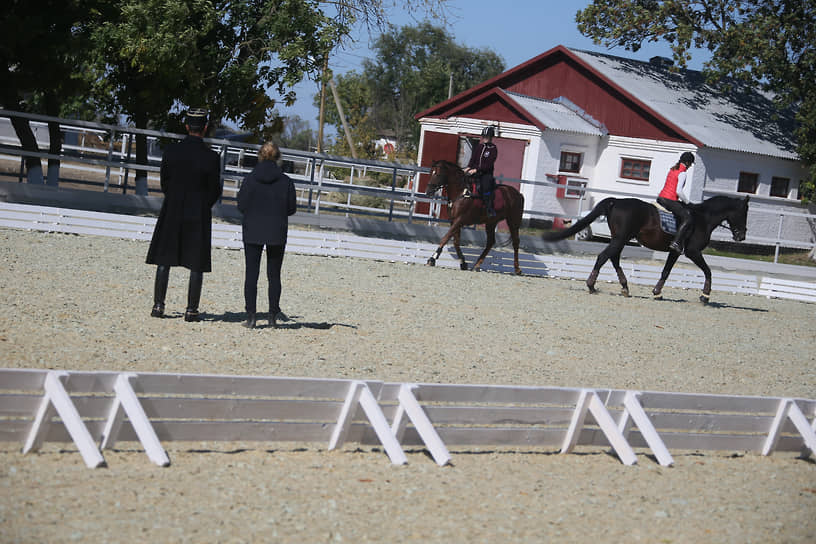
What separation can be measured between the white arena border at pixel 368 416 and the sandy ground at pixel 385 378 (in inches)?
4.6

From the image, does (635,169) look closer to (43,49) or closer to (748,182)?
(748,182)

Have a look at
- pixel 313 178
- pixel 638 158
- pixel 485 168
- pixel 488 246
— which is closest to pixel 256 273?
pixel 485 168

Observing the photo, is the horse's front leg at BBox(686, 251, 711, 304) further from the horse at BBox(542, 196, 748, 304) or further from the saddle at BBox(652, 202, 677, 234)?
the saddle at BBox(652, 202, 677, 234)

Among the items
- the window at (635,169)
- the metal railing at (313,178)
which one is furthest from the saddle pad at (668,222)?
the window at (635,169)

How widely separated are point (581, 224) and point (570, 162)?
15883 millimetres

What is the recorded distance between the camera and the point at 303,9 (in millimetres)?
18797

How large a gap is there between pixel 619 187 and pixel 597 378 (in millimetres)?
22471

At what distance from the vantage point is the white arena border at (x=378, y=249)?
1565cm

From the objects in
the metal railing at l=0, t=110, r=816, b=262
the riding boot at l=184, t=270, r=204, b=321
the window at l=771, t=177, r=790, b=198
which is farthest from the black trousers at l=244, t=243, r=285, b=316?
the window at l=771, t=177, r=790, b=198

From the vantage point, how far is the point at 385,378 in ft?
25.0

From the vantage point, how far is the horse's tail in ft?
49.3

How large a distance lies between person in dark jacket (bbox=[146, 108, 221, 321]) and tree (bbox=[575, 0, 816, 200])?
74.2ft

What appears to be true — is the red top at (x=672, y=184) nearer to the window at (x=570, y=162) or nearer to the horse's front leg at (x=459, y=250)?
the horse's front leg at (x=459, y=250)

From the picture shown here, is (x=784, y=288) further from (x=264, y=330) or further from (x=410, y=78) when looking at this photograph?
(x=410, y=78)
